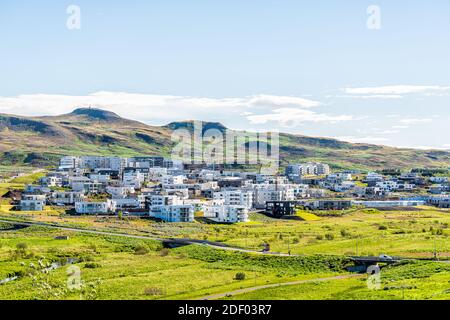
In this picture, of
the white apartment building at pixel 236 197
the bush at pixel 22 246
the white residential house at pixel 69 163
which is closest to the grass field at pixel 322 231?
the white apartment building at pixel 236 197

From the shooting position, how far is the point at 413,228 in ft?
238

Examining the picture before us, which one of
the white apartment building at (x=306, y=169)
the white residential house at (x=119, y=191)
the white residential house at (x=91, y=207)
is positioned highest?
the white apartment building at (x=306, y=169)

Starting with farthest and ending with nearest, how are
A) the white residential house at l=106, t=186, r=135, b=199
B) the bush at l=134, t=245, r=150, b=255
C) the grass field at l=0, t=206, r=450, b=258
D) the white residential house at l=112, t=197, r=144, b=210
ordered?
the white residential house at l=106, t=186, r=135, b=199 < the white residential house at l=112, t=197, r=144, b=210 < the grass field at l=0, t=206, r=450, b=258 < the bush at l=134, t=245, r=150, b=255

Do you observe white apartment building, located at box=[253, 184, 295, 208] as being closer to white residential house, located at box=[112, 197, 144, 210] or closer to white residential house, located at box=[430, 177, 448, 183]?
white residential house, located at box=[112, 197, 144, 210]

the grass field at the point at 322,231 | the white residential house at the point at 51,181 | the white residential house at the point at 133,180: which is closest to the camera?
the grass field at the point at 322,231

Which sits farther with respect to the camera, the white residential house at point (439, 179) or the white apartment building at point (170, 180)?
the white residential house at point (439, 179)

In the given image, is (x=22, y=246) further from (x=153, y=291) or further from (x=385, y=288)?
(x=385, y=288)

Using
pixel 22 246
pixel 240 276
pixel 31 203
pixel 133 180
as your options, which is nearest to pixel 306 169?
pixel 133 180

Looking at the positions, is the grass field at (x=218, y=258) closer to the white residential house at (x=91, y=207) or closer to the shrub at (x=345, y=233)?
the shrub at (x=345, y=233)

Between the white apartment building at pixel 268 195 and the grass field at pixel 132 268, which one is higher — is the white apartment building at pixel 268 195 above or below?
above

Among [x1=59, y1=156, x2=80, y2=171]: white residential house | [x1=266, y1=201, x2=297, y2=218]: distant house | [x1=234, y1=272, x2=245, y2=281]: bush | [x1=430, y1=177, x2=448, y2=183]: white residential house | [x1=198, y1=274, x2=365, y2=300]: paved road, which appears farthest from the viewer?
[x1=59, y1=156, x2=80, y2=171]: white residential house

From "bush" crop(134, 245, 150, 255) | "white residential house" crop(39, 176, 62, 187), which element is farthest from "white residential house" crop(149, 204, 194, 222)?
"white residential house" crop(39, 176, 62, 187)
